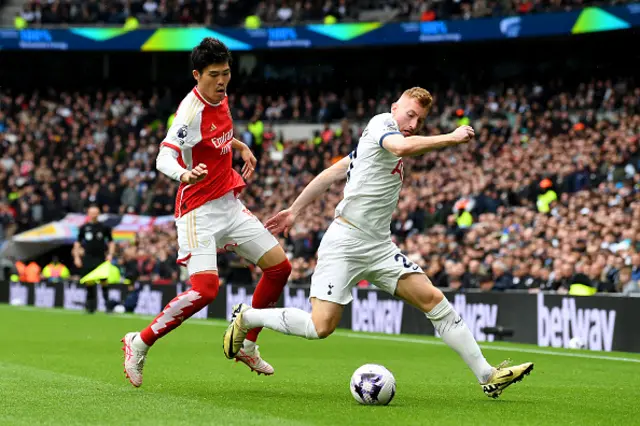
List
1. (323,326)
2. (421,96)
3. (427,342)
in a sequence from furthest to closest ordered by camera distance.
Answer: (427,342)
(323,326)
(421,96)

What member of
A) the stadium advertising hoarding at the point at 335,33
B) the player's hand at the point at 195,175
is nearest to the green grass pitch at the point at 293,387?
the player's hand at the point at 195,175

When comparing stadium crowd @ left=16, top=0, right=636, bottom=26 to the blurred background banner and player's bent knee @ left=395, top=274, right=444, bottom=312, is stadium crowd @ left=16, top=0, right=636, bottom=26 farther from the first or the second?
player's bent knee @ left=395, top=274, right=444, bottom=312

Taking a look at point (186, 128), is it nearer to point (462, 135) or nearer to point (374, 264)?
point (374, 264)

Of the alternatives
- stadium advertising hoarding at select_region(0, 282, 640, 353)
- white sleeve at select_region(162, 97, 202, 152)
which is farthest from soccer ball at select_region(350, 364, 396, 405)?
stadium advertising hoarding at select_region(0, 282, 640, 353)

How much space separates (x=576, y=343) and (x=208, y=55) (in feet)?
29.4

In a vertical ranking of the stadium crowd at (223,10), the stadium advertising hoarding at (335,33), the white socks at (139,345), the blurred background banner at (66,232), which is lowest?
the blurred background banner at (66,232)

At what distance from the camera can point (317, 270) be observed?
850 cm

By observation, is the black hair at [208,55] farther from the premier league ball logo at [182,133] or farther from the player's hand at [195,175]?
the player's hand at [195,175]

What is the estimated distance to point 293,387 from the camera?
937 centimetres

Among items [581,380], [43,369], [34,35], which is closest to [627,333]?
[581,380]

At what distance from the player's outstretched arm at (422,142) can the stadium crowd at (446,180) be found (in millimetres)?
9998

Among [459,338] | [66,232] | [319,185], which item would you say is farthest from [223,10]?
[459,338]

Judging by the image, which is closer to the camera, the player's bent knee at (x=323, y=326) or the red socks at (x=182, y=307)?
the player's bent knee at (x=323, y=326)

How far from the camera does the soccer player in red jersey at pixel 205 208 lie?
8.79m
